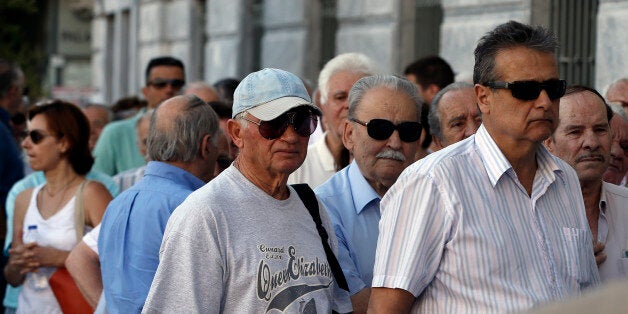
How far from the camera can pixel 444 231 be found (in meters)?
3.48

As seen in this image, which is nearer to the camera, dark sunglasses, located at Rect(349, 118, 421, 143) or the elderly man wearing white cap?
the elderly man wearing white cap

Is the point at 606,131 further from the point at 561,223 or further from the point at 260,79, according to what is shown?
the point at 260,79

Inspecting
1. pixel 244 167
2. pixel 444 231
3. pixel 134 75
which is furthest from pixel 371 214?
pixel 134 75

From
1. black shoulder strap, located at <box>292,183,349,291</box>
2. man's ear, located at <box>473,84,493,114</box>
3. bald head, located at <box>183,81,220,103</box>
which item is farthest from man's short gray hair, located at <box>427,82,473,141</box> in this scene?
bald head, located at <box>183,81,220,103</box>

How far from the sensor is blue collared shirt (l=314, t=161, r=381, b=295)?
4.48m

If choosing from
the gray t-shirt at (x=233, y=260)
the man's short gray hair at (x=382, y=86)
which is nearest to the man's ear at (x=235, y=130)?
Result: the gray t-shirt at (x=233, y=260)

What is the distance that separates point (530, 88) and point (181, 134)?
2013 mm

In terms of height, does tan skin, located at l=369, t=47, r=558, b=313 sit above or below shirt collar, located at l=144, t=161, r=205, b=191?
above

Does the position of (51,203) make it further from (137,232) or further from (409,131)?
(409,131)

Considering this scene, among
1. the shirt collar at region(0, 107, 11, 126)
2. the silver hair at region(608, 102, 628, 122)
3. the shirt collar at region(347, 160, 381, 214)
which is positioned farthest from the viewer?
the shirt collar at region(0, 107, 11, 126)

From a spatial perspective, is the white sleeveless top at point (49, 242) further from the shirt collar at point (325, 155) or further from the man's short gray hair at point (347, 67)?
the man's short gray hair at point (347, 67)

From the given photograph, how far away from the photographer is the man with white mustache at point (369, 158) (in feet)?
14.9

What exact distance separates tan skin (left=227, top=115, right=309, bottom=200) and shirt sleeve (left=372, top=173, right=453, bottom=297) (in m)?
0.49

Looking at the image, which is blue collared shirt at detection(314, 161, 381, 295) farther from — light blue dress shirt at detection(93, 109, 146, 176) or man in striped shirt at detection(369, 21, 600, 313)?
light blue dress shirt at detection(93, 109, 146, 176)
